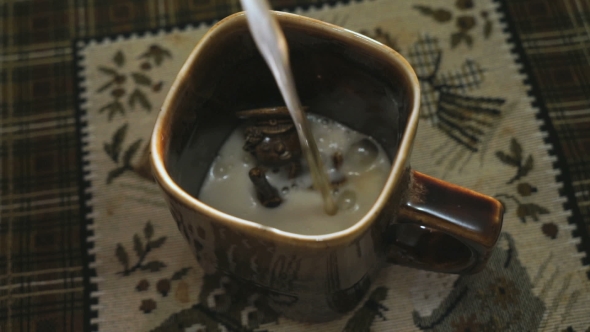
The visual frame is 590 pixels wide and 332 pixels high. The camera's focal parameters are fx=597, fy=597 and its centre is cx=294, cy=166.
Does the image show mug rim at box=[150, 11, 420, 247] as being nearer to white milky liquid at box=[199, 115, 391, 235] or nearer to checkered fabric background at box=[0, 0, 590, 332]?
white milky liquid at box=[199, 115, 391, 235]

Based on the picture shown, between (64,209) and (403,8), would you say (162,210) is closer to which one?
(64,209)

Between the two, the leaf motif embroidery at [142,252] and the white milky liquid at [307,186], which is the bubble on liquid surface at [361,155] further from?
the leaf motif embroidery at [142,252]

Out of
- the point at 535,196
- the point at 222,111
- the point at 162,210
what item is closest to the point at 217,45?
the point at 222,111

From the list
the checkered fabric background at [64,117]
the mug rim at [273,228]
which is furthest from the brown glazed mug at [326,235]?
the checkered fabric background at [64,117]

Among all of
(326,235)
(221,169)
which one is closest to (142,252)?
(221,169)

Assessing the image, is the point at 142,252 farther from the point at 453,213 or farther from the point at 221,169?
the point at 453,213

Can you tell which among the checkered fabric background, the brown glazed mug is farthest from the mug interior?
the checkered fabric background

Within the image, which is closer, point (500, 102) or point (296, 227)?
point (296, 227)
